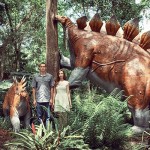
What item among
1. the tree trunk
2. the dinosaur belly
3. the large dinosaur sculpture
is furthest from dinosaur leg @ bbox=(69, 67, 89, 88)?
the tree trunk

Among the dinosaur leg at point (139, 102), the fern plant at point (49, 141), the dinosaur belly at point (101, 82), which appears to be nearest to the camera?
the fern plant at point (49, 141)

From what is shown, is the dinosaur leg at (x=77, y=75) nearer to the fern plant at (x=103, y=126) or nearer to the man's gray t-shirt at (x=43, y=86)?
the man's gray t-shirt at (x=43, y=86)

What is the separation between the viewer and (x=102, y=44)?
8.05 meters

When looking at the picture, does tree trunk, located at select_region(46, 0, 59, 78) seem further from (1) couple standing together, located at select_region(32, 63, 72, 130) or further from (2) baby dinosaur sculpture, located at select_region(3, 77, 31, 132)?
(1) couple standing together, located at select_region(32, 63, 72, 130)

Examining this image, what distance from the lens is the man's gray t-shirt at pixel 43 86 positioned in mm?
6906

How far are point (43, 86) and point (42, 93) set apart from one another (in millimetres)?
136

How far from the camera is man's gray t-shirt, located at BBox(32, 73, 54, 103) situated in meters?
6.91

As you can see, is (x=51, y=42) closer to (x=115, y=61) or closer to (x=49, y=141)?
(x=115, y=61)

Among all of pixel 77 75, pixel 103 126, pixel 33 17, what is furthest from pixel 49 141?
pixel 33 17

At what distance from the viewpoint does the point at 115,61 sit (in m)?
7.90

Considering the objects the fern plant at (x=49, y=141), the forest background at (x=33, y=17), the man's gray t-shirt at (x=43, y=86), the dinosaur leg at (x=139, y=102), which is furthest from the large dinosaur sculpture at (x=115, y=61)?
the forest background at (x=33, y=17)

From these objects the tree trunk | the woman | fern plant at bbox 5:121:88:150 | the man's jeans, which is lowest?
fern plant at bbox 5:121:88:150

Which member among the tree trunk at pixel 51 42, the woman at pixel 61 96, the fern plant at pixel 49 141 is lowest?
the fern plant at pixel 49 141

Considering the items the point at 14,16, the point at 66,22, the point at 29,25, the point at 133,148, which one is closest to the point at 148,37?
the point at 66,22
